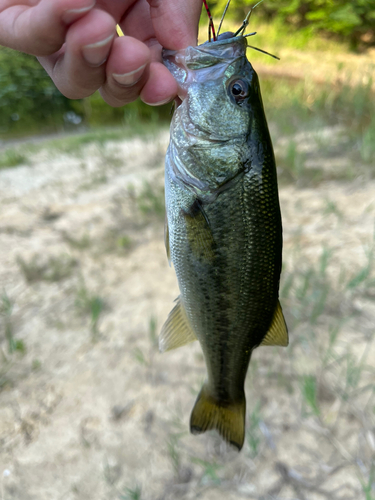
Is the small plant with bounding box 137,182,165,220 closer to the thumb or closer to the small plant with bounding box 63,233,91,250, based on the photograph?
the small plant with bounding box 63,233,91,250

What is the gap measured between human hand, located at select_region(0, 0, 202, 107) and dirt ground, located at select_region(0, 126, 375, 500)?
165cm

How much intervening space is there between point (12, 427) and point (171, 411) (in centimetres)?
98

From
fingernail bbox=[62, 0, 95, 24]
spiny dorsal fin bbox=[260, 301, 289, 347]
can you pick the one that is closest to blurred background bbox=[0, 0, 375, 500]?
spiny dorsal fin bbox=[260, 301, 289, 347]

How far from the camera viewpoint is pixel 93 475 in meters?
1.81

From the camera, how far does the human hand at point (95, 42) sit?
2.88ft

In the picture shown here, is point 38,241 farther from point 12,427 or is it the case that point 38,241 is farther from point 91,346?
point 12,427

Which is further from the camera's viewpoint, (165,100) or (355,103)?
(355,103)

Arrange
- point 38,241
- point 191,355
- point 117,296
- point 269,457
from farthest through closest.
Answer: point 38,241, point 117,296, point 191,355, point 269,457

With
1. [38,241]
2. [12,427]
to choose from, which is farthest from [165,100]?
[38,241]

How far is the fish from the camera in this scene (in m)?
1.16

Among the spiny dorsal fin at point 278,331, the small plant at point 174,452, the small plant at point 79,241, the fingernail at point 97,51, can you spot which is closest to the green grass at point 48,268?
the small plant at point 79,241

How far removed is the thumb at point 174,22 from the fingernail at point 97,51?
0.39 metres

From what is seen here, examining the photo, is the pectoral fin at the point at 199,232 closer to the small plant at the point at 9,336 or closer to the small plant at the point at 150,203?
the small plant at the point at 9,336

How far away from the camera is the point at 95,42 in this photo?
35.7 inches
